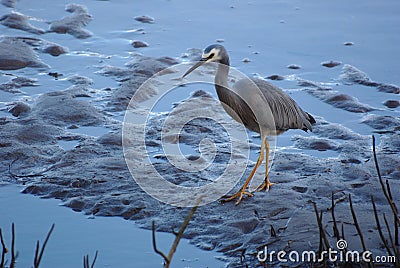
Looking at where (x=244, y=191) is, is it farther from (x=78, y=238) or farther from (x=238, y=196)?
(x=78, y=238)

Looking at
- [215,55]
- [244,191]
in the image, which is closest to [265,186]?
[244,191]

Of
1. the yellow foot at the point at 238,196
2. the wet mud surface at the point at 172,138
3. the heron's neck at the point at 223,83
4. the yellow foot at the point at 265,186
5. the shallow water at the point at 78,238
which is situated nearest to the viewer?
the shallow water at the point at 78,238

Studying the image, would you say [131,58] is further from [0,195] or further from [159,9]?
[0,195]

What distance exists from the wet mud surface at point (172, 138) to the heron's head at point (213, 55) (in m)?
1.00

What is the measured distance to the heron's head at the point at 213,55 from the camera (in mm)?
6367

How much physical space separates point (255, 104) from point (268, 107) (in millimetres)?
121

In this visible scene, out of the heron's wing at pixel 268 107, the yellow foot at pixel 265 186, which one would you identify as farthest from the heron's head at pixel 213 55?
the yellow foot at pixel 265 186

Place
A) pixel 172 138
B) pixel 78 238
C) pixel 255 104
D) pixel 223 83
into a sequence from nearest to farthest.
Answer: pixel 78 238, pixel 255 104, pixel 223 83, pixel 172 138

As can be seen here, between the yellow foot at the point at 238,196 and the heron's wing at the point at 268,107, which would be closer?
the yellow foot at the point at 238,196

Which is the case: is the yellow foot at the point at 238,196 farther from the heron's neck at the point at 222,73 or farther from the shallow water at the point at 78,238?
the heron's neck at the point at 222,73

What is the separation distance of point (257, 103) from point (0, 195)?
7.61ft

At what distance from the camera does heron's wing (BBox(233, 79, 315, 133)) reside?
6352 millimetres

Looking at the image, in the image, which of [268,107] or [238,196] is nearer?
[238,196]

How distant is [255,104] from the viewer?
6.34 meters
